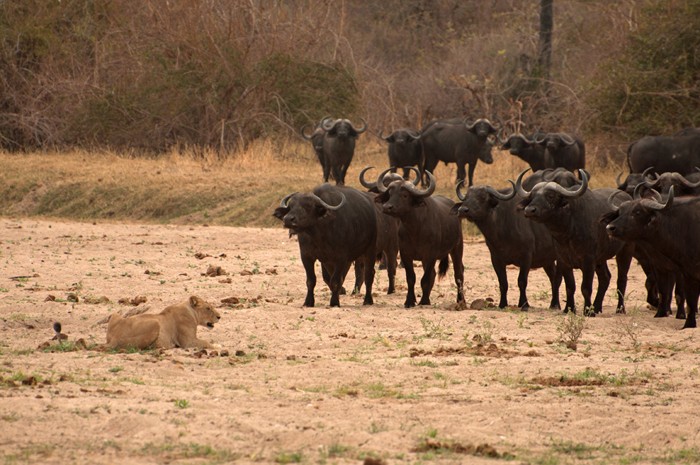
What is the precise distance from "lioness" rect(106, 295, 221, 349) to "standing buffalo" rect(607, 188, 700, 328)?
4.02 meters

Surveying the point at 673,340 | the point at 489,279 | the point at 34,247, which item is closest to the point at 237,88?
the point at 34,247

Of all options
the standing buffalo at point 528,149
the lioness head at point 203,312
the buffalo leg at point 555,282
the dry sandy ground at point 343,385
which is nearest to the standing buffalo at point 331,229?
the dry sandy ground at point 343,385

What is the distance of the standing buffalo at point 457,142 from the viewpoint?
2598cm

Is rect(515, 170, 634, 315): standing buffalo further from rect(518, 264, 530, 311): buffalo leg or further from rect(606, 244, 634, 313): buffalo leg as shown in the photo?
rect(518, 264, 530, 311): buffalo leg

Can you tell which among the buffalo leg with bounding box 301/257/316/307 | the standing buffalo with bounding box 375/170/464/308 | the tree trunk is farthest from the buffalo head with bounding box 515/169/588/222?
the tree trunk

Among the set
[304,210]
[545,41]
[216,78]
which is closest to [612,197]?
[304,210]

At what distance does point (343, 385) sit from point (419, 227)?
4656 millimetres

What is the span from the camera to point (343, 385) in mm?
9305

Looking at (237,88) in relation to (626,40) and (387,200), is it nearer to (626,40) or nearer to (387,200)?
(626,40)

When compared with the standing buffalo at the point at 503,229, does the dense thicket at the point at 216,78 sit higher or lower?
higher

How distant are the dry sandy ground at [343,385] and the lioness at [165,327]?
0.14 meters

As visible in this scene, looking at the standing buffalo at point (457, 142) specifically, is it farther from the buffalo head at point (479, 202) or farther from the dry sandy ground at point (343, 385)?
the buffalo head at point (479, 202)

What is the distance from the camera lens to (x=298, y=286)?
1576cm

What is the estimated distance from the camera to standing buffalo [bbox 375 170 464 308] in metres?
13.6
